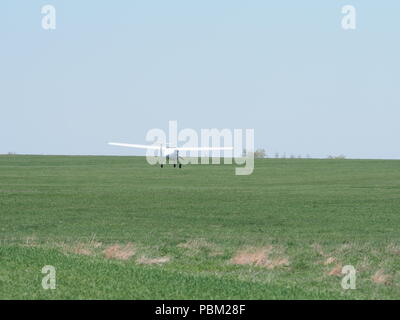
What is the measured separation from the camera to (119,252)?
31.1m

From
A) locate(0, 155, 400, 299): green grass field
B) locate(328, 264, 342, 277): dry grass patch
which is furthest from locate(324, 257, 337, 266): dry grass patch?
locate(328, 264, 342, 277): dry grass patch

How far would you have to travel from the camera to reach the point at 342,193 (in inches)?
2606

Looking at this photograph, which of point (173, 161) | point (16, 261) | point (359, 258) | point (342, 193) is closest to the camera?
point (16, 261)

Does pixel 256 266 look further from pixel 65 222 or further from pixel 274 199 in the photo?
pixel 274 199

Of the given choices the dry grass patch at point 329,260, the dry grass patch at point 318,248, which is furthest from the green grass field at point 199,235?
the dry grass patch at point 318,248

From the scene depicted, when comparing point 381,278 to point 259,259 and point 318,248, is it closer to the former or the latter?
point 259,259

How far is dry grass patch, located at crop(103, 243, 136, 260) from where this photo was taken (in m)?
30.2

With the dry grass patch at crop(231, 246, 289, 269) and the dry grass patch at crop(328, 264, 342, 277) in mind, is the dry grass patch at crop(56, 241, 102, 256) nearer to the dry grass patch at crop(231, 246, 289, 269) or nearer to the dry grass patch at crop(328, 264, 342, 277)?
the dry grass patch at crop(231, 246, 289, 269)

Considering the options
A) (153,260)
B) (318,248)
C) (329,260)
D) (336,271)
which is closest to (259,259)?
Result: (329,260)

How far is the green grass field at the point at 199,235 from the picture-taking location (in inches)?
830

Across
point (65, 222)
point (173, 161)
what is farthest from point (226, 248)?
point (173, 161)

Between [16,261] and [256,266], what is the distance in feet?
27.5

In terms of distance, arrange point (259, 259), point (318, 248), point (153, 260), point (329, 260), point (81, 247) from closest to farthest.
→ point (153, 260), point (259, 259), point (329, 260), point (81, 247), point (318, 248)

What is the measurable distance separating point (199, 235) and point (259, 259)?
8.79 meters
